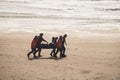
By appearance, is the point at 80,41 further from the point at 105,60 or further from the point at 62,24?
the point at 62,24

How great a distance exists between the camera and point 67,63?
14891mm

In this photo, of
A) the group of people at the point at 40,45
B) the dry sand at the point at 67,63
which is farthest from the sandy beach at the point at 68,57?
the group of people at the point at 40,45

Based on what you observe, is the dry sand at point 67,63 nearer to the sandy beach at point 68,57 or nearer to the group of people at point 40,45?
the sandy beach at point 68,57

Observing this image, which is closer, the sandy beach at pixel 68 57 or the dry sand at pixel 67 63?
the dry sand at pixel 67 63

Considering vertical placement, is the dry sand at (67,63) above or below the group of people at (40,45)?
below

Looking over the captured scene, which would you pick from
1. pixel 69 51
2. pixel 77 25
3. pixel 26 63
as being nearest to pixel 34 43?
pixel 26 63

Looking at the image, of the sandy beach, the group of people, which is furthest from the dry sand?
the group of people

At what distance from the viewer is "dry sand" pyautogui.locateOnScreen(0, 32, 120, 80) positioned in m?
12.9

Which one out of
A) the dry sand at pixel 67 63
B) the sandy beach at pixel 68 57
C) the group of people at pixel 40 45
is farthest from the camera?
the group of people at pixel 40 45

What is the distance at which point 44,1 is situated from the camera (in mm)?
60562

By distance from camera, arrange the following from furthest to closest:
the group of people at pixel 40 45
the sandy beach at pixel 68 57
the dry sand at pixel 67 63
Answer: the group of people at pixel 40 45 < the sandy beach at pixel 68 57 < the dry sand at pixel 67 63

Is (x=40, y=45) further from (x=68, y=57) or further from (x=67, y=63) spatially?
(x=67, y=63)

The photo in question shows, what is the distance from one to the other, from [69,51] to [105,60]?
3.05m

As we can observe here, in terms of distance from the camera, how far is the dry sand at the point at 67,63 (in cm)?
1288
